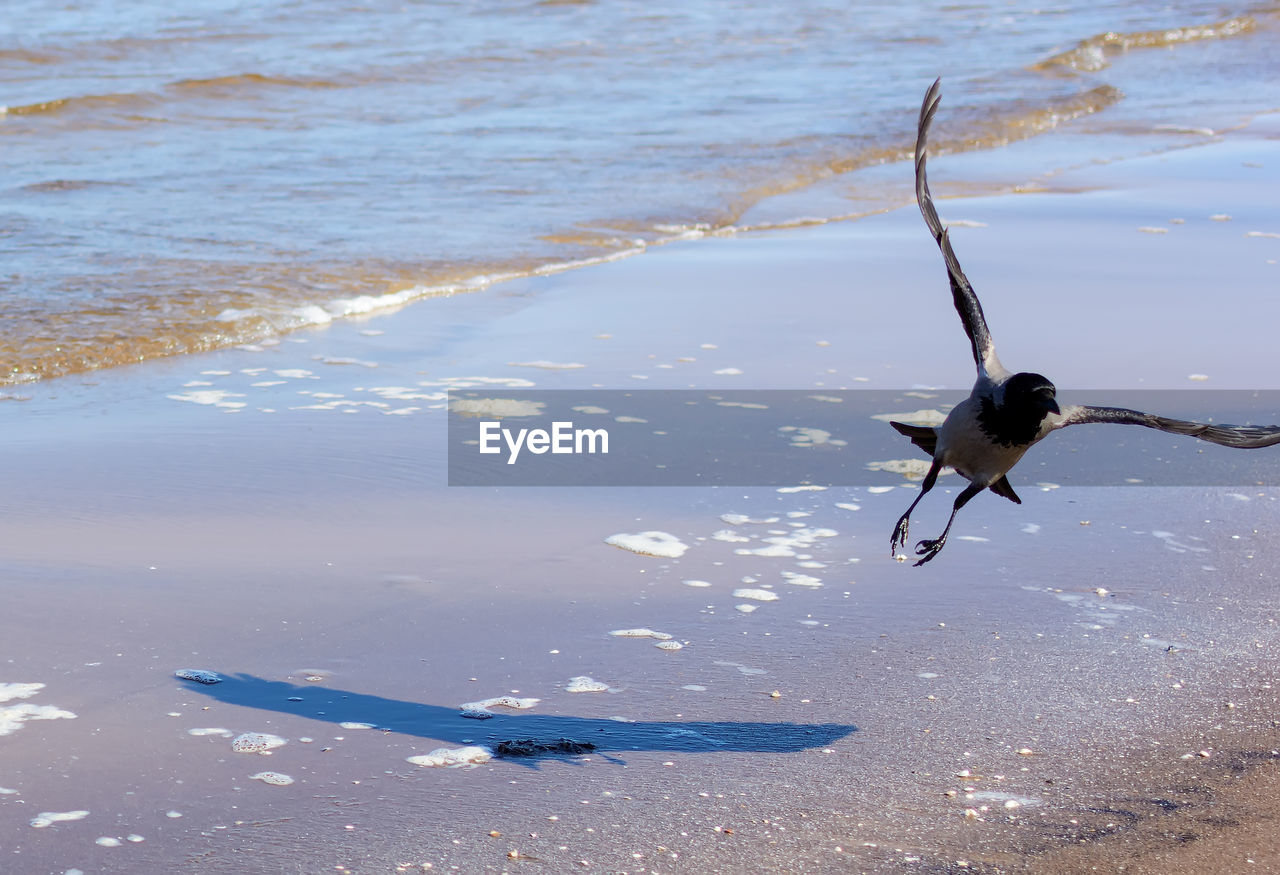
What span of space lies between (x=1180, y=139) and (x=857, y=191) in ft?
15.0

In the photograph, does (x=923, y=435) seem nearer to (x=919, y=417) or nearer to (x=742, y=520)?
(x=742, y=520)

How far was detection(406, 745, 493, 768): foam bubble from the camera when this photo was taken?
3.37m

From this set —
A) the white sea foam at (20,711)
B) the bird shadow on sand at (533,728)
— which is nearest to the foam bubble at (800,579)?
the bird shadow on sand at (533,728)

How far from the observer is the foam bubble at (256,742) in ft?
11.1

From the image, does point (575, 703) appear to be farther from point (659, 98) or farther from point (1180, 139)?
point (659, 98)

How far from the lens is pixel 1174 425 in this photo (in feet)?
11.8

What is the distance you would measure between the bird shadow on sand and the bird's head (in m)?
0.96

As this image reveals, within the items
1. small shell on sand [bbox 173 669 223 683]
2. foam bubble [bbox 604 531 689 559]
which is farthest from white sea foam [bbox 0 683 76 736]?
foam bubble [bbox 604 531 689 559]

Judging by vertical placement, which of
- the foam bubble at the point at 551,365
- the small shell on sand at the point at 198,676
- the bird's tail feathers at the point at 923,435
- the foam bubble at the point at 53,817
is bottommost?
the foam bubble at the point at 53,817

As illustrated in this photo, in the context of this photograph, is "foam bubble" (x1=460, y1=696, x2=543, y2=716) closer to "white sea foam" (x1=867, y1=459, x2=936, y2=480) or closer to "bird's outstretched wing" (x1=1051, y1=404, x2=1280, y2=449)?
"bird's outstretched wing" (x1=1051, y1=404, x2=1280, y2=449)

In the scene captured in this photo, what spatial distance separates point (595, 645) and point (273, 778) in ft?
3.60

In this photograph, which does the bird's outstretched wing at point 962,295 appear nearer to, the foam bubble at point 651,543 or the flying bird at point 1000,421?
the flying bird at point 1000,421

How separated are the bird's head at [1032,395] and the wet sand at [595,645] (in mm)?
828

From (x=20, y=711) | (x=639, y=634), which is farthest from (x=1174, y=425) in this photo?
(x=20, y=711)
